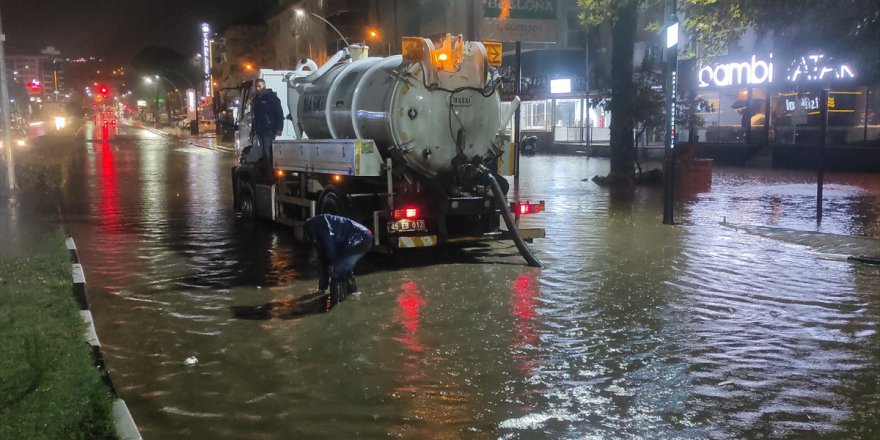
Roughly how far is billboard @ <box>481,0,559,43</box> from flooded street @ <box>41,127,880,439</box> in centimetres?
1019

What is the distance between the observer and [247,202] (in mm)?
16453

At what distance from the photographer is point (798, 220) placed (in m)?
15.8

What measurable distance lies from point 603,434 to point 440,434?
3.33ft

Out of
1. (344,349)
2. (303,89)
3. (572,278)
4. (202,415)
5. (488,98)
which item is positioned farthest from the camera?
(303,89)

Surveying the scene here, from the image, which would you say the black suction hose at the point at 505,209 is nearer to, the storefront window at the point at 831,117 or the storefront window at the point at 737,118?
the storefront window at the point at 831,117

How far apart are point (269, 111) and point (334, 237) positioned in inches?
240

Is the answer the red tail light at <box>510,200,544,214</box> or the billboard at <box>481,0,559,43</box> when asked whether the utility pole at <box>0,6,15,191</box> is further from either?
the red tail light at <box>510,200,544,214</box>

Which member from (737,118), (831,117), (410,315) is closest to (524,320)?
(410,315)

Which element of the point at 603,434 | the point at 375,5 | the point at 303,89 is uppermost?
the point at 375,5

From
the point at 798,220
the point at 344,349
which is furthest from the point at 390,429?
the point at 798,220

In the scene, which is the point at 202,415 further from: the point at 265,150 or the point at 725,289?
the point at 265,150

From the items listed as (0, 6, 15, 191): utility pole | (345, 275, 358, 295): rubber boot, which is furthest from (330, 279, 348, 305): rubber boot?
(0, 6, 15, 191): utility pole

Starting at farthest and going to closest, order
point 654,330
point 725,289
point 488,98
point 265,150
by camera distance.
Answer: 1. point 265,150
2. point 488,98
3. point 725,289
4. point 654,330

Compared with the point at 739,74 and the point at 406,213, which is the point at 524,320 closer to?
the point at 406,213
